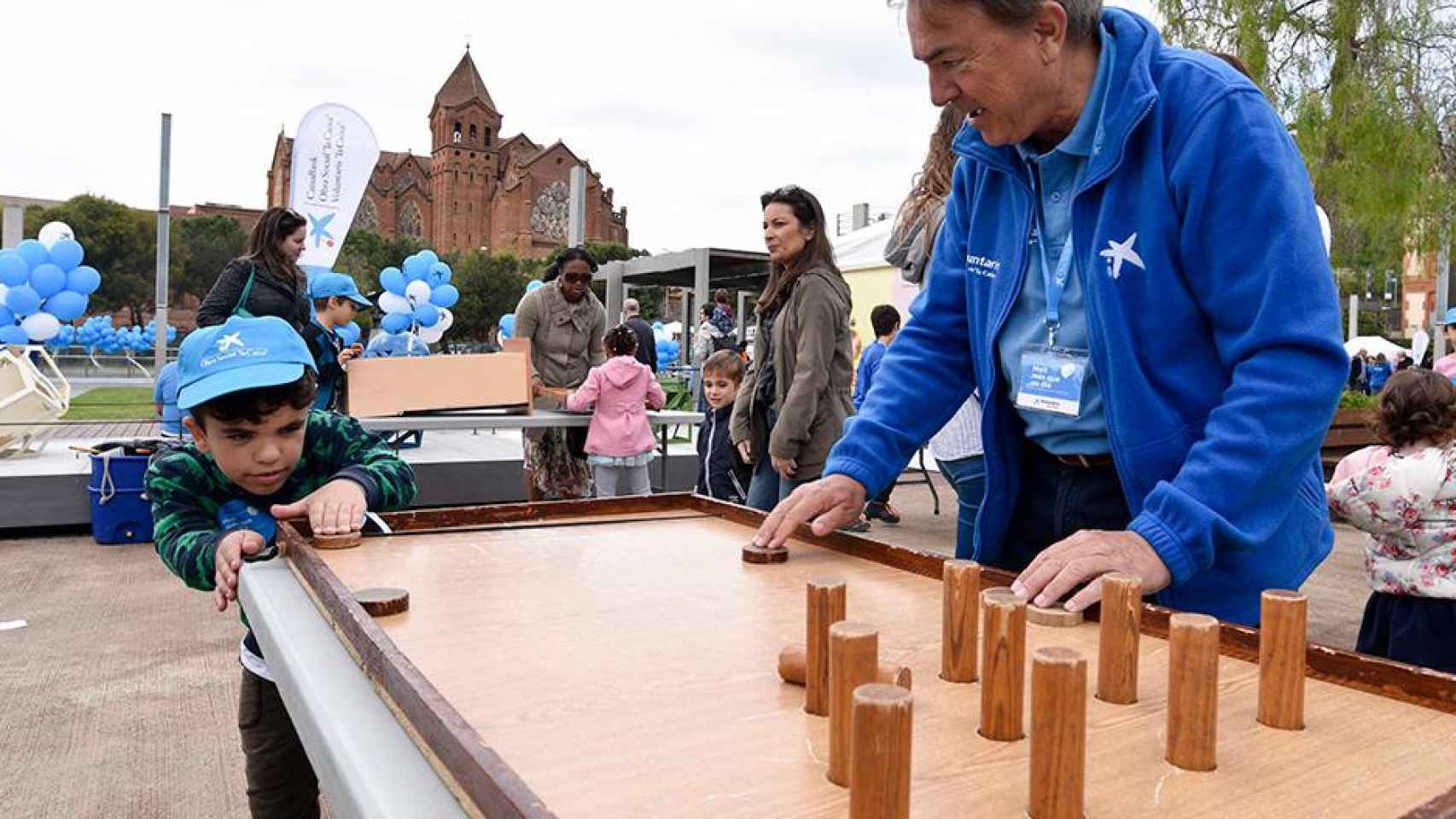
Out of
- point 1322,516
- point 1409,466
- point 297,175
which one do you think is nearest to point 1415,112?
point 1409,466

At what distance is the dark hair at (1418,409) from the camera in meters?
3.14

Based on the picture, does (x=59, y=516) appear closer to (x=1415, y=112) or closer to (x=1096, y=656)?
(x=1096, y=656)

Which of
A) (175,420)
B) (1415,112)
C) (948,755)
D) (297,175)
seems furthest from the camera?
(1415,112)

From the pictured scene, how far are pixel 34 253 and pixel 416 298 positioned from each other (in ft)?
13.8

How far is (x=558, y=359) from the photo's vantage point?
639 cm

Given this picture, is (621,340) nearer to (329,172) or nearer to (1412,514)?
(329,172)

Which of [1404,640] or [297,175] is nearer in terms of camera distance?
[1404,640]

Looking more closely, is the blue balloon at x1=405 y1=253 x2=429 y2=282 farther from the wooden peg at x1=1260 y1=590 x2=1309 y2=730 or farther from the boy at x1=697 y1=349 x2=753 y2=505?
the wooden peg at x1=1260 y1=590 x2=1309 y2=730

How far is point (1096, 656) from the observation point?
1158 mm

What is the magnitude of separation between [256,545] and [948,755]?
147 centimetres

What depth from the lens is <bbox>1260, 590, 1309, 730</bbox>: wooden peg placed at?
3.13 ft

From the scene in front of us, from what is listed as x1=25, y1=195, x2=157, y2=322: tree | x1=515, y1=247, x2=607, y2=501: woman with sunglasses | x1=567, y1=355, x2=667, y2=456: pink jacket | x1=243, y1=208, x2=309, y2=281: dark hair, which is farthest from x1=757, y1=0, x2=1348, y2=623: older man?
x1=25, y1=195, x2=157, y2=322: tree

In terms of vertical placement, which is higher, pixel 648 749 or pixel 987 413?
pixel 987 413

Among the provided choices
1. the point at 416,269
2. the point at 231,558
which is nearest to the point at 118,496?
the point at 231,558
